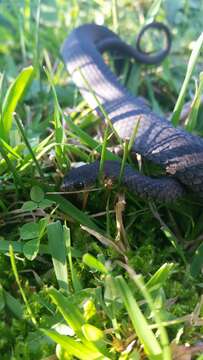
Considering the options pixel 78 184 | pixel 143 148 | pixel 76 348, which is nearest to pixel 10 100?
pixel 78 184

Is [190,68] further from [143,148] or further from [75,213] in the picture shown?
[75,213]

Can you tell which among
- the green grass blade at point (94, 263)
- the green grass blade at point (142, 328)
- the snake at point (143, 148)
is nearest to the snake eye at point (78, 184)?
the snake at point (143, 148)

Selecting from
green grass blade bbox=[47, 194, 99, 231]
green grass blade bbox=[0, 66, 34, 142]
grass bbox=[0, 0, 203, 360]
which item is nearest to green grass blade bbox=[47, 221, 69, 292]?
grass bbox=[0, 0, 203, 360]

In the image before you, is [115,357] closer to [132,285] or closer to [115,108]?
[132,285]

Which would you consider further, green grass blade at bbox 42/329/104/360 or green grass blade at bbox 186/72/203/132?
green grass blade at bbox 186/72/203/132

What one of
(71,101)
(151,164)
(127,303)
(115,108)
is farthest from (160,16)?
(127,303)

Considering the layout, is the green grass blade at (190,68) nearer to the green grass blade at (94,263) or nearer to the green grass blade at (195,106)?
the green grass blade at (195,106)

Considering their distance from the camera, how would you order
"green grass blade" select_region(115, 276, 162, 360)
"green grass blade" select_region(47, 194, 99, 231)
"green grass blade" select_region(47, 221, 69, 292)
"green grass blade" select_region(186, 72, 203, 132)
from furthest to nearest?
1. "green grass blade" select_region(186, 72, 203, 132)
2. "green grass blade" select_region(47, 194, 99, 231)
3. "green grass blade" select_region(47, 221, 69, 292)
4. "green grass blade" select_region(115, 276, 162, 360)

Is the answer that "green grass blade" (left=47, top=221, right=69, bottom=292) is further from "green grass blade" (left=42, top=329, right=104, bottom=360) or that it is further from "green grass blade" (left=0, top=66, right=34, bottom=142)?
"green grass blade" (left=0, top=66, right=34, bottom=142)
